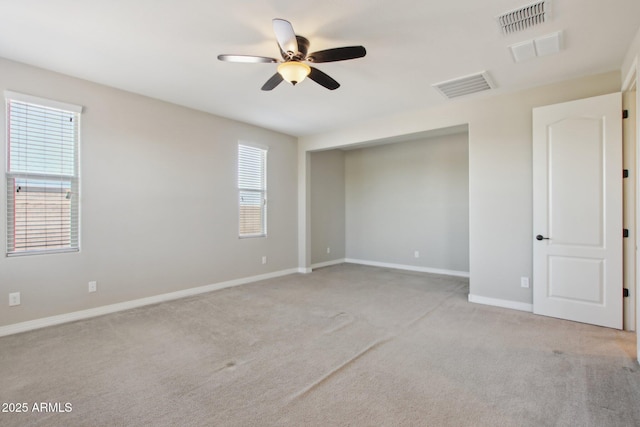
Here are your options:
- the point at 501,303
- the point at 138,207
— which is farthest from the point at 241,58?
the point at 501,303

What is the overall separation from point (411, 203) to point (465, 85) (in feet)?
9.90

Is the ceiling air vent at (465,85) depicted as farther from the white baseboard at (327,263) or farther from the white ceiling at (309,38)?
the white baseboard at (327,263)

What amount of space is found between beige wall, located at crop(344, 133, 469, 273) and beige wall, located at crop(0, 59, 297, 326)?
2.65 metres

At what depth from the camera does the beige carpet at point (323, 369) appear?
5.93 ft

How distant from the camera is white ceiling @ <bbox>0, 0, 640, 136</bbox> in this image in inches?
87.9

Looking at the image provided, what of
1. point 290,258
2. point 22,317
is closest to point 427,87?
point 290,258

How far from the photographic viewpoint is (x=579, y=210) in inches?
128

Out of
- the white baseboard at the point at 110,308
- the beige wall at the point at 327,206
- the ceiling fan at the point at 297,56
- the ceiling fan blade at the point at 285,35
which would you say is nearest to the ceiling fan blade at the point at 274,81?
the ceiling fan at the point at 297,56

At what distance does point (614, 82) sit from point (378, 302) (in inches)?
139

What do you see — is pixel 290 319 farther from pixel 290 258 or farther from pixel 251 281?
pixel 290 258

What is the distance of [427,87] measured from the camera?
3645mm

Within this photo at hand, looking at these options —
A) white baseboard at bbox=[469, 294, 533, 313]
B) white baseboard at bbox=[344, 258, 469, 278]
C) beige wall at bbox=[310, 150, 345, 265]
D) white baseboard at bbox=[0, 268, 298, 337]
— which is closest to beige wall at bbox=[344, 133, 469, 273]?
white baseboard at bbox=[344, 258, 469, 278]

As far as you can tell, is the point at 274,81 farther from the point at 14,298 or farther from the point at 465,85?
the point at 14,298

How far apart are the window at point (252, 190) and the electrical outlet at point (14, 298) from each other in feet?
8.88
